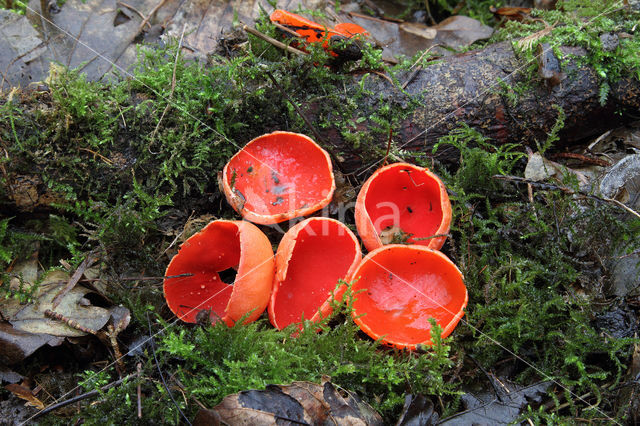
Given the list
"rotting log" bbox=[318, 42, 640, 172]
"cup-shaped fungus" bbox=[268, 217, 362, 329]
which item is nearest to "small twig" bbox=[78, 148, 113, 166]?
"cup-shaped fungus" bbox=[268, 217, 362, 329]

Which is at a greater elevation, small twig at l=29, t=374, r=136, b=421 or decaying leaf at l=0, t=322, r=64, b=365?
decaying leaf at l=0, t=322, r=64, b=365

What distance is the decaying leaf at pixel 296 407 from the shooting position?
1.96 metres

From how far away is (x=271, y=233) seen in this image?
2.85 metres

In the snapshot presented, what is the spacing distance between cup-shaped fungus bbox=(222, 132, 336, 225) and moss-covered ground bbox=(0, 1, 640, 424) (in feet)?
0.38

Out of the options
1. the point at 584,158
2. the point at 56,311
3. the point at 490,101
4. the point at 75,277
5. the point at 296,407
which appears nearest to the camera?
the point at 296,407

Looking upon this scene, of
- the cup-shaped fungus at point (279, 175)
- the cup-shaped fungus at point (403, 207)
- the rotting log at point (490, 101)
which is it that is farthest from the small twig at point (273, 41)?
the cup-shaped fungus at point (403, 207)

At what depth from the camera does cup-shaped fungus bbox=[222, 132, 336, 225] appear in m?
2.84

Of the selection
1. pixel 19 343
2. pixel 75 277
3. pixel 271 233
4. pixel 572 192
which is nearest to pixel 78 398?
pixel 19 343

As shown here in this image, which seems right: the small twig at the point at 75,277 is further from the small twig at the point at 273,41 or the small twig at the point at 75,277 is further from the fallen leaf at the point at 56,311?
the small twig at the point at 273,41

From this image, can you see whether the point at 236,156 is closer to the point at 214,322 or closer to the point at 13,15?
the point at 214,322

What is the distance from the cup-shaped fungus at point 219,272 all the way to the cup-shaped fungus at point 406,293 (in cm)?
49

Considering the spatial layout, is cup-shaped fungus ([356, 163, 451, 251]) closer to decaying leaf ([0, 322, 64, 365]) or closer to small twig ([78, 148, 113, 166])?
small twig ([78, 148, 113, 166])

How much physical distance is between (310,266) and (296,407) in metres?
0.89

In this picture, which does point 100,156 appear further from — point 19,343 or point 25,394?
point 25,394
